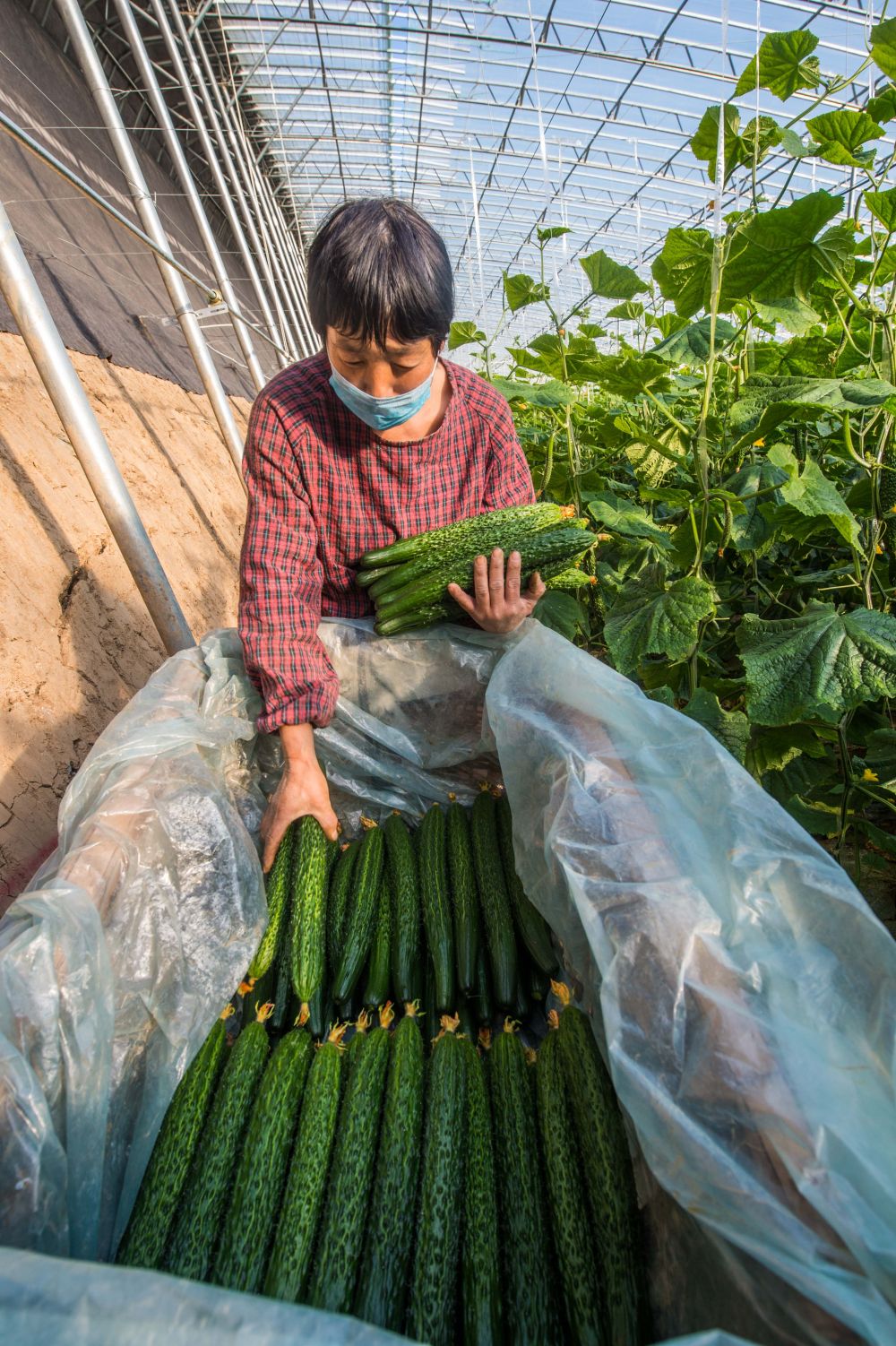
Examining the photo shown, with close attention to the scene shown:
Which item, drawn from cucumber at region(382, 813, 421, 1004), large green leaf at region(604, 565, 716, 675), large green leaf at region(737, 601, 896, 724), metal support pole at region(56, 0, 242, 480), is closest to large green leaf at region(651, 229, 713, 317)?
large green leaf at region(604, 565, 716, 675)

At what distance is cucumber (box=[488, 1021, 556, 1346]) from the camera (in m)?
0.94

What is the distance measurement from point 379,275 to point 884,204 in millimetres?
1053

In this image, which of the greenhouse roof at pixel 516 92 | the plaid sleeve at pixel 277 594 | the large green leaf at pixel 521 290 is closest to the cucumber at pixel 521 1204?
the plaid sleeve at pixel 277 594

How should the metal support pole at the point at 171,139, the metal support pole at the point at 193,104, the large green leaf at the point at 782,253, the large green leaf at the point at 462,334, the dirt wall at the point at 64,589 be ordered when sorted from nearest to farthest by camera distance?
the large green leaf at the point at 782,253
the dirt wall at the point at 64,589
the large green leaf at the point at 462,334
the metal support pole at the point at 171,139
the metal support pole at the point at 193,104

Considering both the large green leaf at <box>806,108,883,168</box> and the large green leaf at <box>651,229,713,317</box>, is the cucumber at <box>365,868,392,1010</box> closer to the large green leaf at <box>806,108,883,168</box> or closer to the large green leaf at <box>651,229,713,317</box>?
the large green leaf at <box>651,229,713,317</box>

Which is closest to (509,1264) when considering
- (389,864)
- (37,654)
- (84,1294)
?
(84,1294)

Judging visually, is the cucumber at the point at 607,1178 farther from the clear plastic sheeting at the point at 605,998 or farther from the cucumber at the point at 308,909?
the cucumber at the point at 308,909

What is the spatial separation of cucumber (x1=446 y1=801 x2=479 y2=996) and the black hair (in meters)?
1.11

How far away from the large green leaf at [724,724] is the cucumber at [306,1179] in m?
1.08

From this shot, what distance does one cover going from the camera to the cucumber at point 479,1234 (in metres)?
0.94

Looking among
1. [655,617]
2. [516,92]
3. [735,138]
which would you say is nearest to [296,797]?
[655,617]

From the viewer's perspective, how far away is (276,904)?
1.54 m

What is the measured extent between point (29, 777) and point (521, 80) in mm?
16542

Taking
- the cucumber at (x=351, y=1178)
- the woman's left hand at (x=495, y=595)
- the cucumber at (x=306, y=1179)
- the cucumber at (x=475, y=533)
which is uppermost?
the cucumber at (x=475, y=533)
